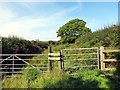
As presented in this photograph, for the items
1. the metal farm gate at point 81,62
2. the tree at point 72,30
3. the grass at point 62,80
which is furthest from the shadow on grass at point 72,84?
the tree at point 72,30

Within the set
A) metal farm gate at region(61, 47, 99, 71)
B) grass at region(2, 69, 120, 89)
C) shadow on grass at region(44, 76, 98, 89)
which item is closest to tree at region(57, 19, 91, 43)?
metal farm gate at region(61, 47, 99, 71)

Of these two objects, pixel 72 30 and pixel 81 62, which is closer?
pixel 81 62

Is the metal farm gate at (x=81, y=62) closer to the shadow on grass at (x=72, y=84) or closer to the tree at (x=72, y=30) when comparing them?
the shadow on grass at (x=72, y=84)

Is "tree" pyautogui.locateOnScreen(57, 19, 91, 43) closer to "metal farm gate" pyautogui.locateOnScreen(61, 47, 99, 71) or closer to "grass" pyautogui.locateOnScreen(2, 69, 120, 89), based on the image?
"metal farm gate" pyautogui.locateOnScreen(61, 47, 99, 71)

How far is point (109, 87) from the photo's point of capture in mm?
11336

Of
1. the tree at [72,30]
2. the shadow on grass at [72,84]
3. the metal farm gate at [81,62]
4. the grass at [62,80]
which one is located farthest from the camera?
the tree at [72,30]

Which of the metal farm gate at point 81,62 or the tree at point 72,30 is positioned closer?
the metal farm gate at point 81,62

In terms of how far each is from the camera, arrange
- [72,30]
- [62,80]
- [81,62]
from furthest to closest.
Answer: [72,30]
[81,62]
[62,80]

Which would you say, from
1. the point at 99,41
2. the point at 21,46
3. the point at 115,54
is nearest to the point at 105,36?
the point at 99,41

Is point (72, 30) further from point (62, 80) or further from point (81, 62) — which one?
point (62, 80)

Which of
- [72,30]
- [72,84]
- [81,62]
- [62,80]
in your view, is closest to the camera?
[72,84]

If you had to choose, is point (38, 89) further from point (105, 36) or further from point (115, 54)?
point (105, 36)

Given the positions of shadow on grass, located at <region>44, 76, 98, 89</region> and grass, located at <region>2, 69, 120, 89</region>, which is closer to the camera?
shadow on grass, located at <region>44, 76, 98, 89</region>

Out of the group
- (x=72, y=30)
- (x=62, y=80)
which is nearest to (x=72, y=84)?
(x=62, y=80)
